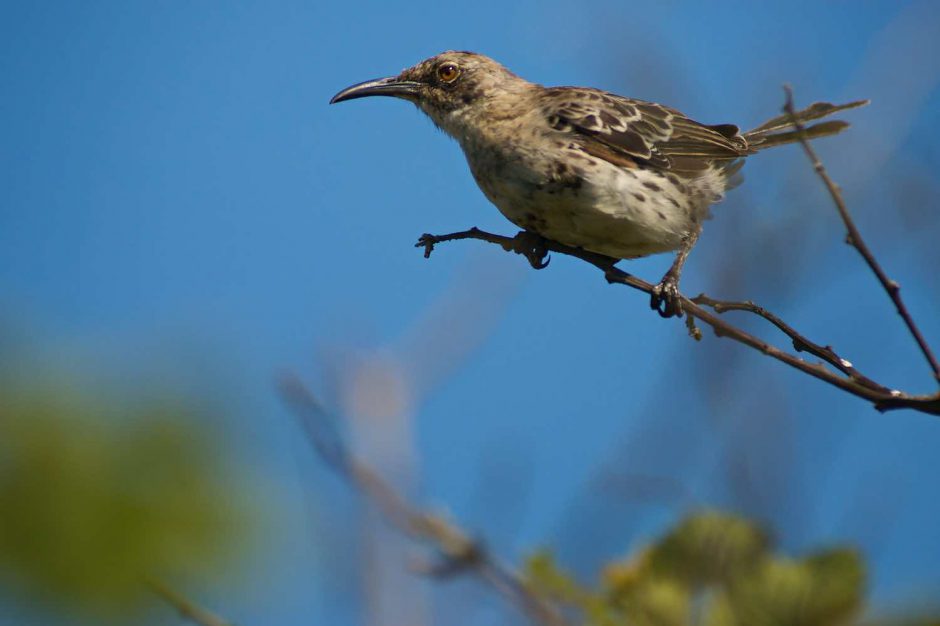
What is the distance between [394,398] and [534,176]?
7.55ft

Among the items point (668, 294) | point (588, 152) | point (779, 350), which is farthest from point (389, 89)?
point (779, 350)

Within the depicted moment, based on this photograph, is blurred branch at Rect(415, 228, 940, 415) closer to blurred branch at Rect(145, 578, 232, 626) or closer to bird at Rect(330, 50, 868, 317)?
bird at Rect(330, 50, 868, 317)

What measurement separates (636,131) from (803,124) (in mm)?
1109

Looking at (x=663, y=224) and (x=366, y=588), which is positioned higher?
A: (x=663, y=224)

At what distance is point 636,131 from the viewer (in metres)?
6.79

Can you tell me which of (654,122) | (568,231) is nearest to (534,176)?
(568,231)

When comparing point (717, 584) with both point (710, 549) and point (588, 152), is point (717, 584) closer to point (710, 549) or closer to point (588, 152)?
point (710, 549)

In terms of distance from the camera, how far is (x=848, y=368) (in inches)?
147

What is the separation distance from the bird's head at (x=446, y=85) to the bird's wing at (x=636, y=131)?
1.31ft

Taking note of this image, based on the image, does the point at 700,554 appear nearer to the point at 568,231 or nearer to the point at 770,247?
the point at 770,247

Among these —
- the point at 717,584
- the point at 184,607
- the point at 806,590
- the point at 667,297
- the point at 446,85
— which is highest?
the point at 446,85

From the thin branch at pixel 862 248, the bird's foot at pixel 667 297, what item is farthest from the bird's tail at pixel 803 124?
the thin branch at pixel 862 248

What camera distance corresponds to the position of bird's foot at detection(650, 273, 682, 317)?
5.80 metres

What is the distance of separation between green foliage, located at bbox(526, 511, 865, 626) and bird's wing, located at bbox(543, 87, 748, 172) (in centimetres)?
349
